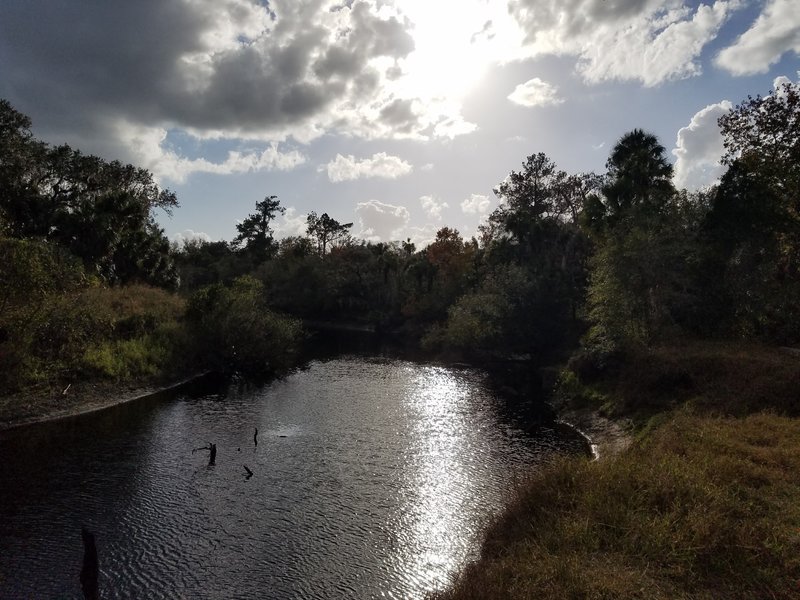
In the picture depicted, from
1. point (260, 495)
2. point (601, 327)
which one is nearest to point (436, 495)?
point (260, 495)

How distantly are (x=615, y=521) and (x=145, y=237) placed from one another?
5967 centimetres

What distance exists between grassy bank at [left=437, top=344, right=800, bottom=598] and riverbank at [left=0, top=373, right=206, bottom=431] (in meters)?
28.1

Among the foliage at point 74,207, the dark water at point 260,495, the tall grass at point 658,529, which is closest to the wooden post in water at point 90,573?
the dark water at point 260,495

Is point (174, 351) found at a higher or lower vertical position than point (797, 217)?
lower

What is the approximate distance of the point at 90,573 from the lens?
46.7ft

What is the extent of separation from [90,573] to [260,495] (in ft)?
24.2

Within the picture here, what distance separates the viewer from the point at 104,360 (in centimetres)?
3684

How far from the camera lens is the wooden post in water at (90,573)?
13750mm

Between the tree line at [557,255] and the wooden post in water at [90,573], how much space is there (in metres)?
21.1

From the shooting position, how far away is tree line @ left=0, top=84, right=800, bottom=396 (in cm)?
3438

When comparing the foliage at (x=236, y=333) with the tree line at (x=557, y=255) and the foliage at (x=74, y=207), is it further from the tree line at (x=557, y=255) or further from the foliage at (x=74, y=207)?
the foliage at (x=74, y=207)

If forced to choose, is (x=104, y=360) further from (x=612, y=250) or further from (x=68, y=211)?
(x=612, y=250)

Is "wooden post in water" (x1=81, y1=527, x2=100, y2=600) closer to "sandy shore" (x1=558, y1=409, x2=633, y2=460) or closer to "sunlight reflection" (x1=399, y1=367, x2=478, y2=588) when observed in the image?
"sunlight reflection" (x1=399, y1=367, x2=478, y2=588)

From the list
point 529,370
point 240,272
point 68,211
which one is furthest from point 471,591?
point 240,272
